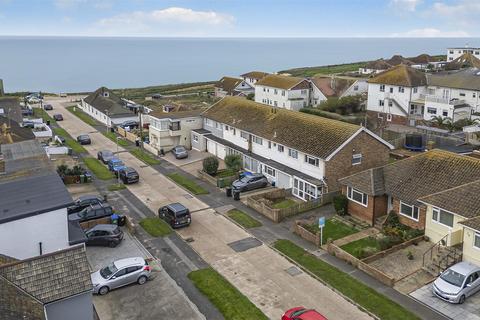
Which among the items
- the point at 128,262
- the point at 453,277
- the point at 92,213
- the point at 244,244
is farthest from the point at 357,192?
the point at 92,213

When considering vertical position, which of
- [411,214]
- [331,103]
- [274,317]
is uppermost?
[331,103]

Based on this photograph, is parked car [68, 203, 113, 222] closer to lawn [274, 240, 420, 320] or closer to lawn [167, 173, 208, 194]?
lawn [167, 173, 208, 194]

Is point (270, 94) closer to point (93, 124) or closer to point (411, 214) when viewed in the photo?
point (93, 124)

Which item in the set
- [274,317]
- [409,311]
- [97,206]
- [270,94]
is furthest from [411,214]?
[270,94]

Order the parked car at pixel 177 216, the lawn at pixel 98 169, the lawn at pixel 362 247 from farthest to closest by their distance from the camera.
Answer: the lawn at pixel 98 169, the parked car at pixel 177 216, the lawn at pixel 362 247

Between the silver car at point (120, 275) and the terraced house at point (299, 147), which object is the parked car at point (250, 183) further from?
the silver car at point (120, 275)

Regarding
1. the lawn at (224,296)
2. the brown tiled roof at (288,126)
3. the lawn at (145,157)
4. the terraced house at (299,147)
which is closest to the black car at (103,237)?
the lawn at (224,296)
